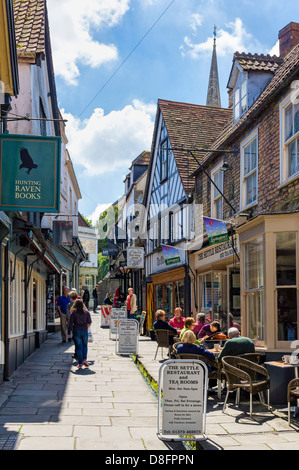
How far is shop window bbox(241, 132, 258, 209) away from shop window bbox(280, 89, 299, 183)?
5.16ft

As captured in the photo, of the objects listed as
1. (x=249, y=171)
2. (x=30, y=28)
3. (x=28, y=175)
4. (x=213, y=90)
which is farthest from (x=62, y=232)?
(x=213, y=90)

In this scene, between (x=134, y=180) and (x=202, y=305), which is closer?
(x=202, y=305)

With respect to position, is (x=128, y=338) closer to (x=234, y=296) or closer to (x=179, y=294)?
(x=234, y=296)

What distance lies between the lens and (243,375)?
7910 millimetres

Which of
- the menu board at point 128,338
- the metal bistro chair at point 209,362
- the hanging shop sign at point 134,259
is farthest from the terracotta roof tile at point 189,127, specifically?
the metal bistro chair at point 209,362

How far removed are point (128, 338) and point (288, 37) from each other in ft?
30.0

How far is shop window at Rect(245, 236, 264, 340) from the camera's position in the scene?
31.9ft

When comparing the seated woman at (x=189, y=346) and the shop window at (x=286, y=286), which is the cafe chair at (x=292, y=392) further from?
the shop window at (x=286, y=286)

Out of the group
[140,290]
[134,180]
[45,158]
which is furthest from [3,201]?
[134,180]

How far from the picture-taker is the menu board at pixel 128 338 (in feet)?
48.5
